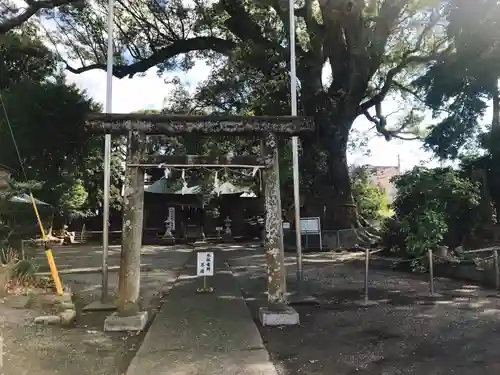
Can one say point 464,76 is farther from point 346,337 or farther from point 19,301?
point 19,301

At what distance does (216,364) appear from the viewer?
18.3 ft

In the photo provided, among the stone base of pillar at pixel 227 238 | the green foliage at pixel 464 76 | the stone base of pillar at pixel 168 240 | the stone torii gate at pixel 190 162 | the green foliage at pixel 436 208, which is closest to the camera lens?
the stone torii gate at pixel 190 162

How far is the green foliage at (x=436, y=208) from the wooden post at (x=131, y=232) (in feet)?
25.5

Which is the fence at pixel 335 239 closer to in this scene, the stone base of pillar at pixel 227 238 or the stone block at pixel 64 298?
the stone base of pillar at pixel 227 238

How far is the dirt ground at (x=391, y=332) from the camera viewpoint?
5656 millimetres

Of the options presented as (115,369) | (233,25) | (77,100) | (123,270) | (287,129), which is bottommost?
(115,369)

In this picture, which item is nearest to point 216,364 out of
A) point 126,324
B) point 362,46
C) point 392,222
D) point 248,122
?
point 126,324

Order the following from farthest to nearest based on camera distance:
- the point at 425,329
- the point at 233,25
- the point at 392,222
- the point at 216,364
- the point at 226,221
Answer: the point at 226,221 < the point at 233,25 < the point at 392,222 < the point at 425,329 < the point at 216,364

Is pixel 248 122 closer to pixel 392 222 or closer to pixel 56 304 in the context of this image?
pixel 56 304

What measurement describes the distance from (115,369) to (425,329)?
4.28 meters

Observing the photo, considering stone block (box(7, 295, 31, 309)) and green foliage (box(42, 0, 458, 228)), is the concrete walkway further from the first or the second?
green foliage (box(42, 0, 458, 228))

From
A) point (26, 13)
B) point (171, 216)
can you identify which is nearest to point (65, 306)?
point (26, 13)

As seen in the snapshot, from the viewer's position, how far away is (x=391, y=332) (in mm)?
7152

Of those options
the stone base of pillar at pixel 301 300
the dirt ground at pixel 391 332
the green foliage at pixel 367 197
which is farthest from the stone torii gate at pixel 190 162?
the green foliage at pixel 367 197
